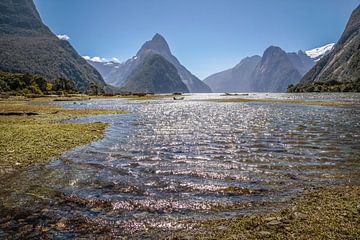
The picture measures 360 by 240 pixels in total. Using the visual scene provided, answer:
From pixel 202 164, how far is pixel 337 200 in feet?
32.9

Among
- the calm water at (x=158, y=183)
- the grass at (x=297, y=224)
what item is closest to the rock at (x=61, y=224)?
the calm water at (x=158, y=183)

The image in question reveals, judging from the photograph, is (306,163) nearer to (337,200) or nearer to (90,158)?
(337,200)

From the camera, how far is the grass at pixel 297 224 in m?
10.5

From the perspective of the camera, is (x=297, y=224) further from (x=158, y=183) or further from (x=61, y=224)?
(x=61, y=224)

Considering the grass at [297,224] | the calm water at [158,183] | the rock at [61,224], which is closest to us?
the grass at [297,224]

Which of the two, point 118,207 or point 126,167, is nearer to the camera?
point 118,207

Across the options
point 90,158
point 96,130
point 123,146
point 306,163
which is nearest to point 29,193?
point 90,158

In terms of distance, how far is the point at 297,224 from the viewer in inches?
441

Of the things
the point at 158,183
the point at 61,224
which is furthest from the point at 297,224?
the point at 61,224

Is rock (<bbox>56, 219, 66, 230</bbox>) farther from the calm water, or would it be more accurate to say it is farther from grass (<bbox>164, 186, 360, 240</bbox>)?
grass (<bbox>164, 186, 360, 240</bbox>)

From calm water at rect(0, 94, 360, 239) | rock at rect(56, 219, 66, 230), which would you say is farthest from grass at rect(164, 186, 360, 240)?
rock at rect(56, 219, 66, 230)

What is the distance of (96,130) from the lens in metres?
39.3

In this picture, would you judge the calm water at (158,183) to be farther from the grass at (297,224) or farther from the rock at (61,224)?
the grass at (297,224)

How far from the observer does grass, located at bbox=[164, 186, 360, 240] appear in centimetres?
1047
